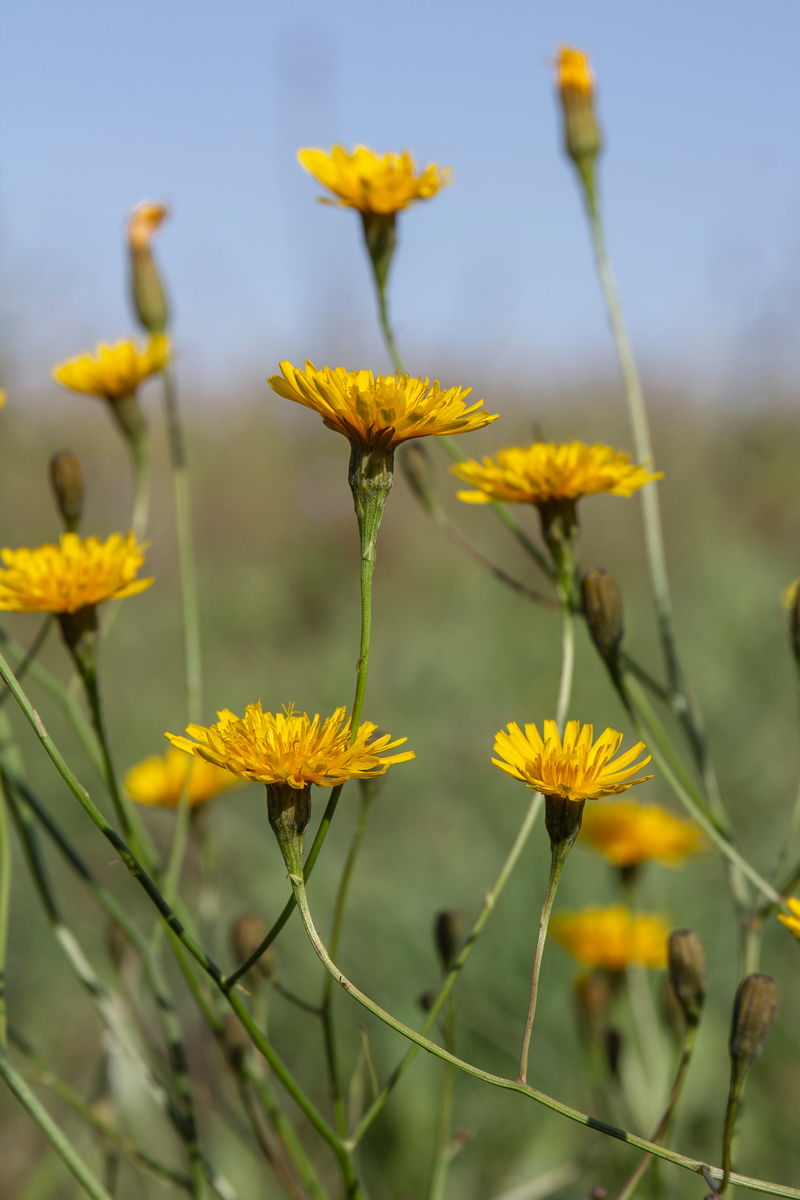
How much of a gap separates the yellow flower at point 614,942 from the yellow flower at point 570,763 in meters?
0.79

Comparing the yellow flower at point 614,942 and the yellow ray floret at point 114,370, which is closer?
the yellow ray floret at point 114,370

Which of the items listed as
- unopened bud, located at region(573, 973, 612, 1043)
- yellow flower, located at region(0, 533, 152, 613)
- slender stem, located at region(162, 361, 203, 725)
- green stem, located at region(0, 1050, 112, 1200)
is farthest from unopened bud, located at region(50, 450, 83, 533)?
unopened bud, located at region(573, 973, 612, 1043)

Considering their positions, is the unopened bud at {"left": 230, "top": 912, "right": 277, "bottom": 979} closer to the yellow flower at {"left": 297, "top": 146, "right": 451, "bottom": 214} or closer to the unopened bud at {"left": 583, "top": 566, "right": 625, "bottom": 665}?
the unopened bud at {"left": 583, "top": 566, "right": 625, "bottom": 665}

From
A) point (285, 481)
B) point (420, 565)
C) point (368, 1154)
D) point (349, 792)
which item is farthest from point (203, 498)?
point (368, 1154)

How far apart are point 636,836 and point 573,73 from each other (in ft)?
3.76

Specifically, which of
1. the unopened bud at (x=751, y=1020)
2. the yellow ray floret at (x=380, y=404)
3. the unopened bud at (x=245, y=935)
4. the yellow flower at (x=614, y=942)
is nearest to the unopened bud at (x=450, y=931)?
the unopened bud at (x=245, y=935)

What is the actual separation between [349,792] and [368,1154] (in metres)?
1.46

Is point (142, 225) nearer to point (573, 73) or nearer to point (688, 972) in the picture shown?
point (573, 73)

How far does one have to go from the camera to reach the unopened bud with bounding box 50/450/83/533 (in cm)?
115

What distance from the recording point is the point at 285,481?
830 centimetres

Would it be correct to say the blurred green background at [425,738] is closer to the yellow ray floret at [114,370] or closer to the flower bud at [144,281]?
the yellow ray floret at [114,370]

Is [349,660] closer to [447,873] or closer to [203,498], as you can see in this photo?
[447,873]

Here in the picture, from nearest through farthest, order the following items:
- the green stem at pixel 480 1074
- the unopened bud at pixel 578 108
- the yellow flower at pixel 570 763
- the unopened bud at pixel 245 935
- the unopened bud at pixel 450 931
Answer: the green stem at pixel 480 1074, the yellow flower at pixel 570 763, the unopened bud at pixel 450 931, the unopened bud at pixel 245 935, the unopened bud at pixel 578 108

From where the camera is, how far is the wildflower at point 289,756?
0.63 meters
